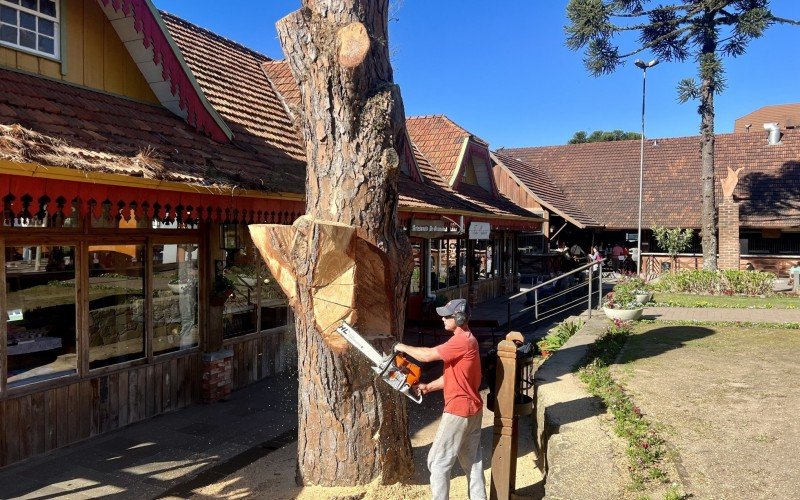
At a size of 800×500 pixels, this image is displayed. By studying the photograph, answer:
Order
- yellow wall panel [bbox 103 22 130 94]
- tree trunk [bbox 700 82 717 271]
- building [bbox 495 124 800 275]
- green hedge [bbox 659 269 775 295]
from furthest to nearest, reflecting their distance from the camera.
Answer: building [bbox 495 124 800 275] → tree trunk [bbox 700 82 717 271] → green hedge [bbox 659 269 775 295] → yellow wall panel [bbox 103 22 130 94]

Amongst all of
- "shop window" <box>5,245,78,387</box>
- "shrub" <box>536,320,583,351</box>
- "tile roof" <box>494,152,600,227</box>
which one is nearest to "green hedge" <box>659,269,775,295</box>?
"shrub" <box>536,320,583,351</box>

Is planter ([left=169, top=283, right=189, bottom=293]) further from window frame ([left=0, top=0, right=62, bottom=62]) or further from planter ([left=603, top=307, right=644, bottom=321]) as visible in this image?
planter ([left=603, top=307, right=644, bottom=321])

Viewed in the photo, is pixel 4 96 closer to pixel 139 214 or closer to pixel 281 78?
pixel 139 214

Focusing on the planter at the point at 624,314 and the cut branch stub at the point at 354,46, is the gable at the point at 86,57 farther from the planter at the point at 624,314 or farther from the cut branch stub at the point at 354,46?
the planter at the point at 624,314

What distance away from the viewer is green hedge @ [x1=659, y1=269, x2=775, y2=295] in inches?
615

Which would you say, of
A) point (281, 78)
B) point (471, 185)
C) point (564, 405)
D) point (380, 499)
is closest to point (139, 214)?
point (380, 499)

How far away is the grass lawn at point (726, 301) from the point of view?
43.8 feet

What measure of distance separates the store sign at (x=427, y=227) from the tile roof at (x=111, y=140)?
364 centimetres

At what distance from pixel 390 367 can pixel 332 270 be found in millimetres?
791

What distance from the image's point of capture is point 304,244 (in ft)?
14.0

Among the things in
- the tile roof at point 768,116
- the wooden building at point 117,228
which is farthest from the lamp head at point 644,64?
the tile roof at point 768,116

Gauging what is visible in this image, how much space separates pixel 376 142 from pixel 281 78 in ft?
28.7

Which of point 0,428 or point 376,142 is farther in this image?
point 0,428

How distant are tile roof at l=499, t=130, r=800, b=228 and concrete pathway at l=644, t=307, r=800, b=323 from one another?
10308mm
